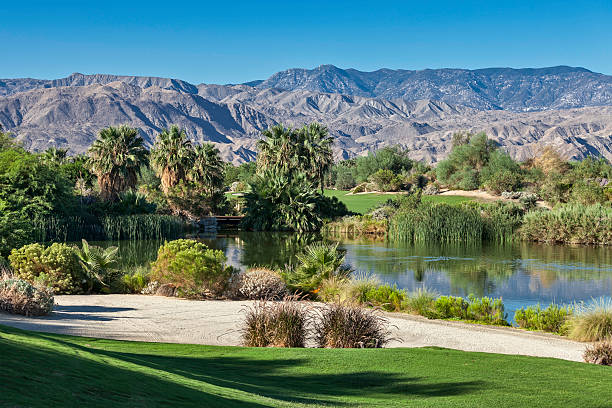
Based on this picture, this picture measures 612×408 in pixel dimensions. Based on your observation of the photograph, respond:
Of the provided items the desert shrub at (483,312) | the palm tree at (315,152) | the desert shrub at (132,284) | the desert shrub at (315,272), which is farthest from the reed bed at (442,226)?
the desert shrub at (483,312)

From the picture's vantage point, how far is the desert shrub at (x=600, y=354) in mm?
9508

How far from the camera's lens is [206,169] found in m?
51.9

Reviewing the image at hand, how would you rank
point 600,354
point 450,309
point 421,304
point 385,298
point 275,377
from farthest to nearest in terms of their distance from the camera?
point 385,298 < point 421,304 < point 450,309 < point 600,354 < point 275,377

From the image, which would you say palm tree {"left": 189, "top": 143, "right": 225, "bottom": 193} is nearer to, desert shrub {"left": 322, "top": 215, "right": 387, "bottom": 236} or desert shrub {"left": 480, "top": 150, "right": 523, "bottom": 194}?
desert shrub {"left": 322, "top": 215, "right": 387, "bottom": 236}

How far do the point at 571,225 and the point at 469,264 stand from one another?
12799 mm

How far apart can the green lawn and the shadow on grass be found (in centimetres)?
1

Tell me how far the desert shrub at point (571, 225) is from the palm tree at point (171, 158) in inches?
1060

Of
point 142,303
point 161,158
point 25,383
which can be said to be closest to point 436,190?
point 161,158

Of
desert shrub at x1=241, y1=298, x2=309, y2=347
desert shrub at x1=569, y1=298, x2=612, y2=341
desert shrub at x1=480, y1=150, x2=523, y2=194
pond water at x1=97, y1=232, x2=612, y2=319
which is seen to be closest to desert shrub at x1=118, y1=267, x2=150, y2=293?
pond water at x1=97, y1=232, x2=612, y2=319

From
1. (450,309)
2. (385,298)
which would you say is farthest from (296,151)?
(450,309)

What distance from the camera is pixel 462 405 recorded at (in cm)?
608

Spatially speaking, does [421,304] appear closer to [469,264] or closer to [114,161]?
[469,264]

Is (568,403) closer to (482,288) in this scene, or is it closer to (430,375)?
(430,375)

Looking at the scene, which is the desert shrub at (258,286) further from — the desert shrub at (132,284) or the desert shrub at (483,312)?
the desert shrub at (483,312)
